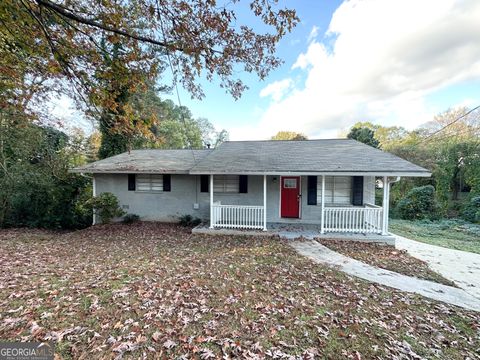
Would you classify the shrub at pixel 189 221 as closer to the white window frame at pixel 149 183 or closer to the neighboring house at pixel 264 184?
the neighboring house at pixel 264 184

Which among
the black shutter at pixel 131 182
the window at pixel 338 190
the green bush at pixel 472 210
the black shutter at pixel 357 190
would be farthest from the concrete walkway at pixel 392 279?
the green bush at pixel 472 210

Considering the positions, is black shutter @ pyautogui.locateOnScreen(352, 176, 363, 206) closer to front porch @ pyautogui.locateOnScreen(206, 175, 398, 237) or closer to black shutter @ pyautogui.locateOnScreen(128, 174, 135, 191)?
front porch @ pyautogui.locateOnScreen(206, 175, 398, 237)

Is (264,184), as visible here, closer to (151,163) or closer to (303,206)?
(303,206)

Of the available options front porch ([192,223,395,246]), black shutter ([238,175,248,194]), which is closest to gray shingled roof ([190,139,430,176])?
black shutter ([238,175,248,194])

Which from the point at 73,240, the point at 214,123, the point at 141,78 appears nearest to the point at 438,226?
the point at 141,78

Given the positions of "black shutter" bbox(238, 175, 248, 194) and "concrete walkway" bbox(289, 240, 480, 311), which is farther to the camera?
"black shutter" bbox(238, 175, 248, 194)

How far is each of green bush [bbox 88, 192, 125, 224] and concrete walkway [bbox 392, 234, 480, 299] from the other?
37.3 ft

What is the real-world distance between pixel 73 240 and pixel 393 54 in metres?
15.4

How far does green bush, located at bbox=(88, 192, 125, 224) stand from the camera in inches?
382

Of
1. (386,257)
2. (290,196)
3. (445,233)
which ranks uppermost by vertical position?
(290,196)

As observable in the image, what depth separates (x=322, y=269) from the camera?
5332mm

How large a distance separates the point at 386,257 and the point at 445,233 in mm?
6864

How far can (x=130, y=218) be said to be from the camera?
34.5 ft

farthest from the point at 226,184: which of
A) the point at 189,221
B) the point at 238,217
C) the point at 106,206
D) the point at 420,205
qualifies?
the point at 420,205
